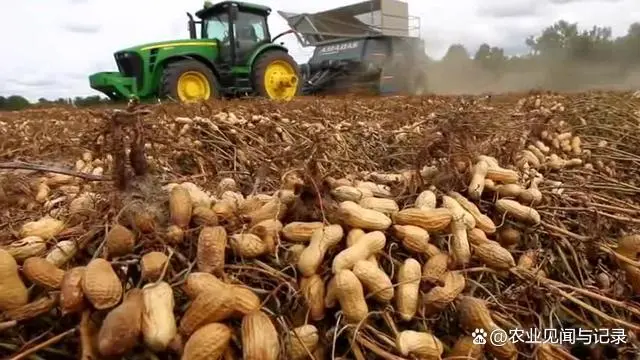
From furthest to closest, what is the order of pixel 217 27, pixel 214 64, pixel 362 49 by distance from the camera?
1. pixel 362 49
2. pixel 217 27
3. pixel 214 64

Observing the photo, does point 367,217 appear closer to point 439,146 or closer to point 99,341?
point 439,146

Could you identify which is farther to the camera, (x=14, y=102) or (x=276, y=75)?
(x=14, y=102)

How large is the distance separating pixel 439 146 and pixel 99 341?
1269mm

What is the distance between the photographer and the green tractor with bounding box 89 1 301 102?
34.3ft

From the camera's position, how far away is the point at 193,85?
34.1 feet

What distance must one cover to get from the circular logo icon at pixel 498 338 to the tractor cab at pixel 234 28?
1022cm

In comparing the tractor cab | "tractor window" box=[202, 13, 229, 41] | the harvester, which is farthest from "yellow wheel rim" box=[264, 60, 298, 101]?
the harvester

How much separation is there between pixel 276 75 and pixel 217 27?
4.91 feet

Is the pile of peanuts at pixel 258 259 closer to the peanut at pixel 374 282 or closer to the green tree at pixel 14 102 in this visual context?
the peanut at pixel 374 282

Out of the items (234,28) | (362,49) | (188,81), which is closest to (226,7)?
(234,28)

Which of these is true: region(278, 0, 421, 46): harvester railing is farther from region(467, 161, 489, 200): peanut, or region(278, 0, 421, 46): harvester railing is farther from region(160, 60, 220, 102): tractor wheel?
region(467, 161, 489, 200): peanut

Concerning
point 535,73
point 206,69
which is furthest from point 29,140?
point 535,73

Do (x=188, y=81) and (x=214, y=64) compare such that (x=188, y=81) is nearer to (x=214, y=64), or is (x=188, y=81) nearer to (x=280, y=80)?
(x=214, y=64)

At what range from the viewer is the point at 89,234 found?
150cm
